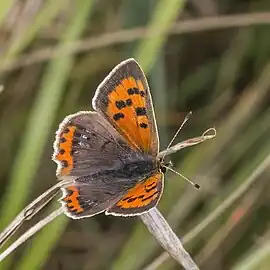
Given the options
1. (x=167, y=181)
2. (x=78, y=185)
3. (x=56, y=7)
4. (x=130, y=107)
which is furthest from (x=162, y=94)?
(x=78, y=185)

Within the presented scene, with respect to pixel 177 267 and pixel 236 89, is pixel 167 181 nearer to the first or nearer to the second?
pixel 177 267

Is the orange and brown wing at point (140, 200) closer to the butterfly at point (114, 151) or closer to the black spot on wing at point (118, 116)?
the butterfly at point (114, 151)

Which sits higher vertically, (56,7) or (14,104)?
(56,7)

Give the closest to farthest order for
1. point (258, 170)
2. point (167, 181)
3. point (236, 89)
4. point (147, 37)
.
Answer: point (258, 170) < point (147, 37) < point (167, 181) < point (236, 89)

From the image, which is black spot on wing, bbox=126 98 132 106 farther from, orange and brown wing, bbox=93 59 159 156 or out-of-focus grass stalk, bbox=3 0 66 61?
out-of-focus grass stalk, bbox=3 0 66 61

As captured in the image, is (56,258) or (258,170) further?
(56,258)

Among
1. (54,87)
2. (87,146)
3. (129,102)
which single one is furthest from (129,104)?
(54,87)

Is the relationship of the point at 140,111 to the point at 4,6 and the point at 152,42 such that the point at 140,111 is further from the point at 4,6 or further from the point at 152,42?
the point at 4,6
